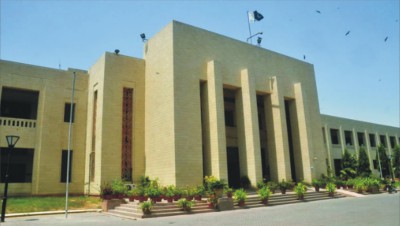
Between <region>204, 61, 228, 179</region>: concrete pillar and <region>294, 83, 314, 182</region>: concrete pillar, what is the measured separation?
8.79m

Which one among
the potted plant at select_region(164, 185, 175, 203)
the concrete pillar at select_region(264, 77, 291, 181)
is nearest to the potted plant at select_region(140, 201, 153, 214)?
the potted plant at select_region(164, 185, 175, 203)

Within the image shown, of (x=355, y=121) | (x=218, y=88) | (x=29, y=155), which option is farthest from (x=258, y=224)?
(x=355, y=121)

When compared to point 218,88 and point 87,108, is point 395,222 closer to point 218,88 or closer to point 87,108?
point 218,88

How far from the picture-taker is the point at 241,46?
84.3ft

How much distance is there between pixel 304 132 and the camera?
2692 cm

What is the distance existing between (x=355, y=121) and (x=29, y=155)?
1599 inches

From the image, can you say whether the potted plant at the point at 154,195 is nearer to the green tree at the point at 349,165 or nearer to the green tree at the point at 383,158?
the green tree at the point at 349,165

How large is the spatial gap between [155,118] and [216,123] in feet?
13.8

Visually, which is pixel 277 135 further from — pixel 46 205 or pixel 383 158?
pixel 383 158

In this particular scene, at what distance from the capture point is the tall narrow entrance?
82.2 ft

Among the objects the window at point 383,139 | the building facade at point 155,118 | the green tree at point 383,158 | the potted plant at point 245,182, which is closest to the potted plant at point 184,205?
the building facade at point 155,118

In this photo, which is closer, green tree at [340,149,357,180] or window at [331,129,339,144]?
green tree at [340,149,357,180]

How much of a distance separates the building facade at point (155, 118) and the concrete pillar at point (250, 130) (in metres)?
0.07

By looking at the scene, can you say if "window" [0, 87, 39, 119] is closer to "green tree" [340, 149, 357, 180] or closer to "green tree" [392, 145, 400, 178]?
"green tree" [340, 149, 357, 180]
